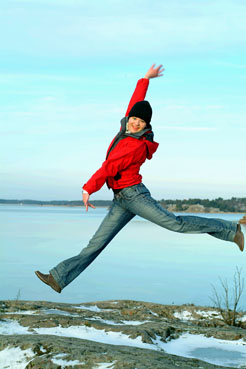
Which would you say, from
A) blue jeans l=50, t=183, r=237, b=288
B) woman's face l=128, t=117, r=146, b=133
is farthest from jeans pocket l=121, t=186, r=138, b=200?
woman's face l=128, t=117, r=146, b=133

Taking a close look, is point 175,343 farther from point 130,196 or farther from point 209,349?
point 130,196

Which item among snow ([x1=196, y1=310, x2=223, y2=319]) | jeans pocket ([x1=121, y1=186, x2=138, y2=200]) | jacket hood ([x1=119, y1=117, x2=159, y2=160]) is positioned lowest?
snow ([x1=196, y1=310, x2=223, y2=319])

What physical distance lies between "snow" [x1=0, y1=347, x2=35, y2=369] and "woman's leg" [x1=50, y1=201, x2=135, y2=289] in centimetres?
110

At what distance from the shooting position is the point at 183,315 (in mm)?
8367

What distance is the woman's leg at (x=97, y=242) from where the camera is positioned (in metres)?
5.19

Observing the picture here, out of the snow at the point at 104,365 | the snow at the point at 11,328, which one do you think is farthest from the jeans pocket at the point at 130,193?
the snow at the point at 11,328

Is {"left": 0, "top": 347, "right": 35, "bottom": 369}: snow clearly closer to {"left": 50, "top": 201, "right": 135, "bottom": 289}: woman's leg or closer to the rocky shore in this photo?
the rocky shore

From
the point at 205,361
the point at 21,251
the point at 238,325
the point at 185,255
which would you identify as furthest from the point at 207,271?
the point at 205,361

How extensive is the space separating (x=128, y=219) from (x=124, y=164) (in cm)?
66

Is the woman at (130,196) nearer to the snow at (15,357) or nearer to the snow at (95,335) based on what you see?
the snow at (95,335)

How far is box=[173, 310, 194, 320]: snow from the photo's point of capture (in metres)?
8.23

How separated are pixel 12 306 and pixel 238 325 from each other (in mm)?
3456

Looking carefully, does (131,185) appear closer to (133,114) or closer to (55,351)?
(133,114)

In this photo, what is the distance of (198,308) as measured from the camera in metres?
8.83
